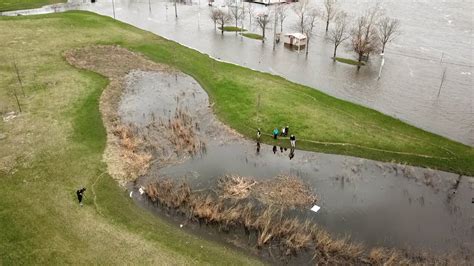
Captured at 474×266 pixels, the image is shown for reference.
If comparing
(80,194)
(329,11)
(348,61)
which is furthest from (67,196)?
(329,11)

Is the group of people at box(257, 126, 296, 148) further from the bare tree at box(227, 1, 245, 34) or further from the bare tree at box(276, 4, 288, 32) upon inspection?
the bare tree at box(227, 1, 245, 34)

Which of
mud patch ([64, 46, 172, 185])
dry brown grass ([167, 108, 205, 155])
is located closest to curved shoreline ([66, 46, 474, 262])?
mud patch ([64, 46, 172, 185])

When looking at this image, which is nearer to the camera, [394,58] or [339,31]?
[394,58]

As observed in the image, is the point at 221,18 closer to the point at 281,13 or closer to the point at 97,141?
the point at 281,13

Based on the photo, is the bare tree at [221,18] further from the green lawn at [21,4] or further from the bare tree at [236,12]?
the green lawn at [21,4]

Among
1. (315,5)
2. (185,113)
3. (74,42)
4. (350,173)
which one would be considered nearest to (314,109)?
(350,173)

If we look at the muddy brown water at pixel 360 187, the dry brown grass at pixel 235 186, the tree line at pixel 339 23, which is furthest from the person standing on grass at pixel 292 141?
the tree line at pixel 339 23
